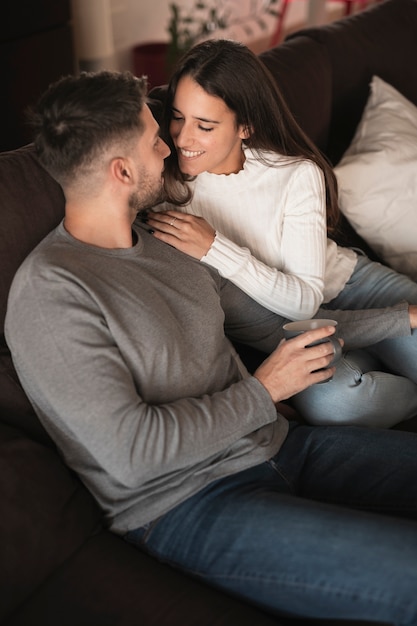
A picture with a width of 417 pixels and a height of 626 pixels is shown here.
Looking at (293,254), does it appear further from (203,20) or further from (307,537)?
(203,20)

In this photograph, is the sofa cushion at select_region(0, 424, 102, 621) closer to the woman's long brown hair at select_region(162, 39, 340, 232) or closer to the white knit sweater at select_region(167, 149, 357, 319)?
the white knit sweater at select_region(167, 149, 357, 319)

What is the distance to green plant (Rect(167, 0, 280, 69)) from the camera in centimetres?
397

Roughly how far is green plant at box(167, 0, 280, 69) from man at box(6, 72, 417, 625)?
9.13 ft

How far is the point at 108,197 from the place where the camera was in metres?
1.34

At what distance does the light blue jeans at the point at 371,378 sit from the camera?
162 cm

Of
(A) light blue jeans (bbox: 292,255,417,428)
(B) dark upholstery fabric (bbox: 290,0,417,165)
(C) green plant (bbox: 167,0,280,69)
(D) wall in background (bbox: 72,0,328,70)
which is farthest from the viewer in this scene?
(C) green plant (bbox: 167,0,280,69)

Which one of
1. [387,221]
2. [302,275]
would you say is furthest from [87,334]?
[387,221]

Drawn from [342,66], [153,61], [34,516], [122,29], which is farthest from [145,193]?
[122,29]

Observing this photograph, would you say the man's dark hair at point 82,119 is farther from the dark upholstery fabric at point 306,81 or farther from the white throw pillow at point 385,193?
the white throw pillow at point 385,193

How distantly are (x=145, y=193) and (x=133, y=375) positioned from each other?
354 mm

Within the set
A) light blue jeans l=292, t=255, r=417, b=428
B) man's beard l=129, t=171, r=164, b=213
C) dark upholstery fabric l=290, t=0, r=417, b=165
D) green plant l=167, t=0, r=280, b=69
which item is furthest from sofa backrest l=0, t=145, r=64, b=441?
green plant l=167, t=0, r=280, b=69

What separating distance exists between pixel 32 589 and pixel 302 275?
882 mm

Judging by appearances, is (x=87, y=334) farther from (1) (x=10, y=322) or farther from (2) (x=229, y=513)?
(2) (x=229, y=513)

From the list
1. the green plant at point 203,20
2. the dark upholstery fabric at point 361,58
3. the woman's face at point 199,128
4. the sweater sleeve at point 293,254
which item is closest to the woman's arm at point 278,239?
the sweater sleeve at point 293,254
